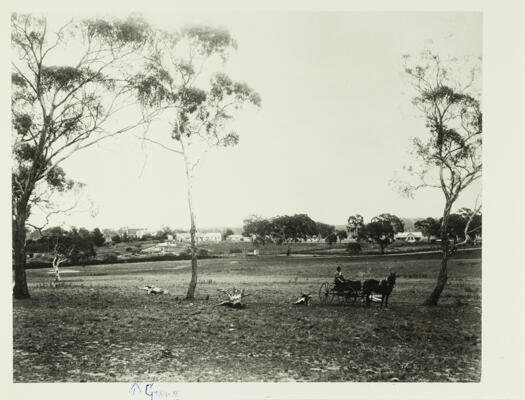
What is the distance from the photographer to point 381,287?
29.8ft

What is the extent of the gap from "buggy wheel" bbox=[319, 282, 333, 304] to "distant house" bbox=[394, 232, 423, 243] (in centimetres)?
163

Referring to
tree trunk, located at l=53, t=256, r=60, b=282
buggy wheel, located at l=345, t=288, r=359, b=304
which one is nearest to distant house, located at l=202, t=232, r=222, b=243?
buggy wheel, located at l=345, t=288, r=359, b=304

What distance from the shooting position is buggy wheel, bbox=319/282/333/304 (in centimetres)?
905

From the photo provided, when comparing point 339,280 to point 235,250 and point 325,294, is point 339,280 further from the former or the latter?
→ point 235,250

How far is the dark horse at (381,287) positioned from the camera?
9047 millimetres

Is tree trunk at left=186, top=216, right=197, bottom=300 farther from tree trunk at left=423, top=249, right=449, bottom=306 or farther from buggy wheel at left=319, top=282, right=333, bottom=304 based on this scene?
tree trunk at left=423, top=249, right=449, bottom=306

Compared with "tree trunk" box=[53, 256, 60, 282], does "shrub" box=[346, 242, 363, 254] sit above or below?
above

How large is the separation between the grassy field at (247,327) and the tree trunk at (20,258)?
0.15 m

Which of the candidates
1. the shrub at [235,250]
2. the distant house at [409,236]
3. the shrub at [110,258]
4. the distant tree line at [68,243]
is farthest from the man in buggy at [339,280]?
the distant tree line at [68,243]

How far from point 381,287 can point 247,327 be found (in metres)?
2.72

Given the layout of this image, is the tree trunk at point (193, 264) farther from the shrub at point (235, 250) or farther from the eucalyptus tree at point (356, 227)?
the eucalyptus tree at point (356, 227)

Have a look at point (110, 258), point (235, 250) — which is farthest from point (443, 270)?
point (110, 258)
